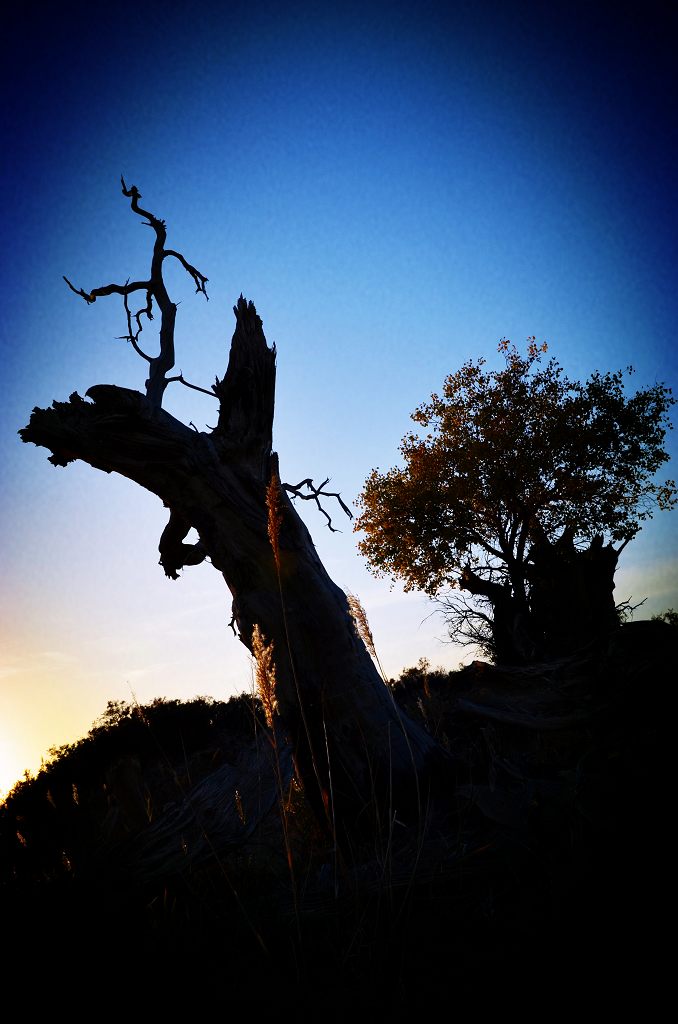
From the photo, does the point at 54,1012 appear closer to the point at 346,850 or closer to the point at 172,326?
the point at 346,850

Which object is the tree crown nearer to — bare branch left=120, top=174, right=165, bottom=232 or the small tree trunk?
the small tree trunk

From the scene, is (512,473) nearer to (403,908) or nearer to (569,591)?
(569,591)

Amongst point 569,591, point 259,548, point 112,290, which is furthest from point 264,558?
point 569,591

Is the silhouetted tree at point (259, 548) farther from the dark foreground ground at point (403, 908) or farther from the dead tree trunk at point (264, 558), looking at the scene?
the dark foreground ground at point (403, 908)

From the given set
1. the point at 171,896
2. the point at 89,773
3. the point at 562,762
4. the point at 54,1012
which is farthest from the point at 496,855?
the point at 89,773

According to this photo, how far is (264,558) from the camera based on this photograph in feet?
14.6

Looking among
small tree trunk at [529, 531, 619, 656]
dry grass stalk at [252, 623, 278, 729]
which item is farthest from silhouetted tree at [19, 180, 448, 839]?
small tree trunk at [529, 531, 619, 656]

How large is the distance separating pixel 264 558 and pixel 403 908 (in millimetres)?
2998

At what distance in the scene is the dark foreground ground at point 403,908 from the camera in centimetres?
131

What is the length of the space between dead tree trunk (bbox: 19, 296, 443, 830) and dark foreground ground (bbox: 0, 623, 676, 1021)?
0.89 m

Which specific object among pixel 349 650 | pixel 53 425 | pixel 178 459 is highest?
pixel 53 425

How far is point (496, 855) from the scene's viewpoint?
2127 mm

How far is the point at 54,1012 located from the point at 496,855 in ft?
5.92

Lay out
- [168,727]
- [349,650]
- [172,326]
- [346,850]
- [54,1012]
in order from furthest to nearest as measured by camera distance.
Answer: [168,727]
[172,326]
[349,650]
[346,850]
[54,1012]
